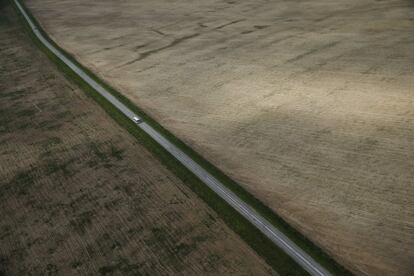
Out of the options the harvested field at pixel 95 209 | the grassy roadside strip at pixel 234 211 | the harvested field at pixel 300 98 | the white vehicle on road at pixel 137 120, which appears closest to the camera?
the grassy roadside strip at pixel 234 211

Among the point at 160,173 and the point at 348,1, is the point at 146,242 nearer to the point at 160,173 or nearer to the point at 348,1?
the point at 160,173

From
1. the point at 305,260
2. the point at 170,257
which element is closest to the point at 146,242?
the point at 170,257

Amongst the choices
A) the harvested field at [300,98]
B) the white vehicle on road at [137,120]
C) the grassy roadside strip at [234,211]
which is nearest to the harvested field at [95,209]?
the grassy roadside strip at [234,211]

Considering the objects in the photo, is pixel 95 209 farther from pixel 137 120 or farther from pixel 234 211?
pixel 137 120

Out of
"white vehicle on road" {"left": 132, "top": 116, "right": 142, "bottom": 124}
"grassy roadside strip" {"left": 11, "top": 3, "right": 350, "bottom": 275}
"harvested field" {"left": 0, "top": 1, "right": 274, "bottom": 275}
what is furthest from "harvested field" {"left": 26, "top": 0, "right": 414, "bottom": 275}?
"harvested field" {"left": 0, "top": 1, "right": 274, "bottom": 275}

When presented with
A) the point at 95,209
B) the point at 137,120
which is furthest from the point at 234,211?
the point at 137,120

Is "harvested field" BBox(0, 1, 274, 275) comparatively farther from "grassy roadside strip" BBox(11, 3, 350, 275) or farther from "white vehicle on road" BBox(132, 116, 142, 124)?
"white vehicle on road" BBox(132, 116, 142, 124)

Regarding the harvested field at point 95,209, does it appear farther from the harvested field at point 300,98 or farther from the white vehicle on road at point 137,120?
the harvested field at point 300,98
